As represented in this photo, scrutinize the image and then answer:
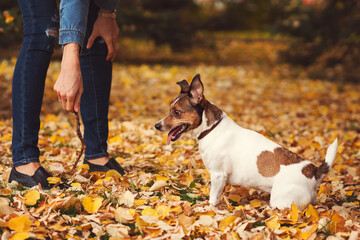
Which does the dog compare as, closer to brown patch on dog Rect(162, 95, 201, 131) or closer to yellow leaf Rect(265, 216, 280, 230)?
brown patch on dog Rect(162, 95, 201, 131)

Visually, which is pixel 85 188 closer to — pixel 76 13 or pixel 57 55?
pixel 76 13

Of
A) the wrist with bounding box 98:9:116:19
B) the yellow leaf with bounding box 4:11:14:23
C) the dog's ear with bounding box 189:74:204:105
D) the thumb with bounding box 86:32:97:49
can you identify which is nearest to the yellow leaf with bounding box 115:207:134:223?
the dog's ear with bounding box 189:74:204:105

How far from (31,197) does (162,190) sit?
866 mm

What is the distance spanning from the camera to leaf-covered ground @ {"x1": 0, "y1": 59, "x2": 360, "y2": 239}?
2205mm

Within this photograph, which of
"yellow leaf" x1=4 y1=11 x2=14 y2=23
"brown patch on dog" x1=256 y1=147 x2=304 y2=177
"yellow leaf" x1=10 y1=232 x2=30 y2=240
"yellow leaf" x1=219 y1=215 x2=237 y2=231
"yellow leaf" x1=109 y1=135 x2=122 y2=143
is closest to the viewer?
"yellow leaf" x1=10 y1=232 x2=30 y2=240

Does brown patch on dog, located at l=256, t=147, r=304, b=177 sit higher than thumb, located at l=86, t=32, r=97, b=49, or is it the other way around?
thumb, located at l=86, t=32, r=97, b=49

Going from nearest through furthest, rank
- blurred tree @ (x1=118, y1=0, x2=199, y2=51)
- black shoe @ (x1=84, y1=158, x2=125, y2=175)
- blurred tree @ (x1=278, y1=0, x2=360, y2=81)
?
1. black shoe @ (x1=84, y1=158, x2=125, y2=175)
2. blurred tree @ (x1=278, y1=0, x2=360, y2=81)
3. blurred tree @ (x1=118, y1=0, x2=199, y2=51)

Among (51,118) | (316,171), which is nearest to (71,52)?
(316,171)

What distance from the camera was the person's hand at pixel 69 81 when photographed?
2.35 metres

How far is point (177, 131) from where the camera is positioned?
8.75 feet

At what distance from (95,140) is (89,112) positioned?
0.72 feet

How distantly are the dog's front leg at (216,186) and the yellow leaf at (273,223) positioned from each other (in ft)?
1.25

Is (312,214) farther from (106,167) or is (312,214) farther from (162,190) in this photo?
(106,167)

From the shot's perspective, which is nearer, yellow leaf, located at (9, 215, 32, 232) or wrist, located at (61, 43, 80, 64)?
yellow leaf, located at (9, 215, 32, 232)
